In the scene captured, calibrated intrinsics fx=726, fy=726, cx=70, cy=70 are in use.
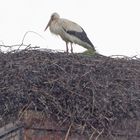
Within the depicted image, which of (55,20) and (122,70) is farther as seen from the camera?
(55,20)

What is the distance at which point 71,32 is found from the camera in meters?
13.1

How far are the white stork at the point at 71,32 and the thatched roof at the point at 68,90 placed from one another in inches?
96.9

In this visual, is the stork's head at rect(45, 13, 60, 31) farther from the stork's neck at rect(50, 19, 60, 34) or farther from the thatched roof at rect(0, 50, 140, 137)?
the thatched roof at rect(0, 50, 140, 137)

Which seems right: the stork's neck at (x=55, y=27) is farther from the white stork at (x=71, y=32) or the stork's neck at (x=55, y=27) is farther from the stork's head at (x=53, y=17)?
the stork's head at (x=53, y=17)

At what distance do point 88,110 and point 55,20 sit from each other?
4432 mm

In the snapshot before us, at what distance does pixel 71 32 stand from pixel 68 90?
12.1ft

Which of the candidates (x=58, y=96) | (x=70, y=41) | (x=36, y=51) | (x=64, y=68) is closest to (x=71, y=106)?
(x=58, y=96)

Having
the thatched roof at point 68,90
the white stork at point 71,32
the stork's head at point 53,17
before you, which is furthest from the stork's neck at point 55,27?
the thatched roof at point 68,90

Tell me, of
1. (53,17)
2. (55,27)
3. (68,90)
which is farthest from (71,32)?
(68,90)

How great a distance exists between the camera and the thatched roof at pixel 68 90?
9281mm

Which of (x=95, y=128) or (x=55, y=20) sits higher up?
(x=55, y=20)

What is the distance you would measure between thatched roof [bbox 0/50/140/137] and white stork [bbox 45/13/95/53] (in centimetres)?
246

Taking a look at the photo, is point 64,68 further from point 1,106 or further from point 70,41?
point 70,41

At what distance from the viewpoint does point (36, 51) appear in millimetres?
10594
